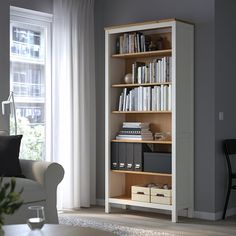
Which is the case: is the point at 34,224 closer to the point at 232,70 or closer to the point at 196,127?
the point at 196,127

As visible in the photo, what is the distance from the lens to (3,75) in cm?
572

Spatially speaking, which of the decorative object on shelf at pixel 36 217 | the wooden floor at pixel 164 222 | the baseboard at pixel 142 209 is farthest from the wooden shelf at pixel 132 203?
the decorative object on shelf at pixel 36 217

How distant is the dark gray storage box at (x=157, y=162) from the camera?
5.77 m

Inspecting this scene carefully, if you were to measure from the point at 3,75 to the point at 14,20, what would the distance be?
0.69m

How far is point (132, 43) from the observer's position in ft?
20.0

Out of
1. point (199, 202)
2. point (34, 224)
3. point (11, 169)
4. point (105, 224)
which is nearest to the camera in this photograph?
point (34, 224)

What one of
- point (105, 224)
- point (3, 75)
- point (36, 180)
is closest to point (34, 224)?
point (36, 180)

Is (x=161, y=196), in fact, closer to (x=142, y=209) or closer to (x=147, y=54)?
(x=142, y=209)

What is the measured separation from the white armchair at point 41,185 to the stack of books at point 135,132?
1.37 metres

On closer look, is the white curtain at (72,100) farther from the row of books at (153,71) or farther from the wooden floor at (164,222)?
the row of books at (153,71)

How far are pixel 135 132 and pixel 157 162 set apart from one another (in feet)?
1.52

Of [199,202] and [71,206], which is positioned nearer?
[199,202]

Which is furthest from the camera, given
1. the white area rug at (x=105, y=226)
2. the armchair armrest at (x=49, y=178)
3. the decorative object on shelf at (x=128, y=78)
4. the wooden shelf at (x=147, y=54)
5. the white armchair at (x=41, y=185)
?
the decorative object on shelf at (x=128, y=78)

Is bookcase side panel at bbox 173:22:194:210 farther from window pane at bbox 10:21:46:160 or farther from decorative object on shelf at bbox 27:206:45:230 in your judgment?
decorative object on shelf at bbox 27:206:45:230
